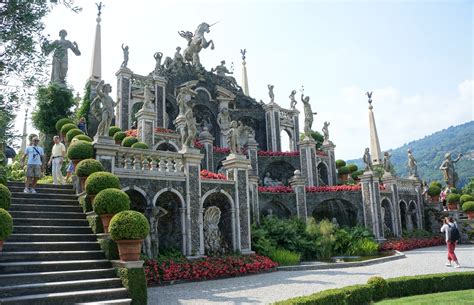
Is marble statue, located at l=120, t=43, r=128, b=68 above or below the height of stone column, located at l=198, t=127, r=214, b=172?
above

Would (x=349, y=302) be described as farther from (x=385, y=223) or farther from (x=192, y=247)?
(x=385, y=223)

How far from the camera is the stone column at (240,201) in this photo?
16.8 metres

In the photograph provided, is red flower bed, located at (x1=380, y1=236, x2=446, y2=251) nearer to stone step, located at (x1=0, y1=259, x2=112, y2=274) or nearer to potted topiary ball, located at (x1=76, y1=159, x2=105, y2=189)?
potted topiary ball, located at (x1=76, y1=159, x2=105, y2=189)

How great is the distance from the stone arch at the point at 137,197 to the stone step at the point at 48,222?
2571 millimetres

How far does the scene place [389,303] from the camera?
30.9 feet

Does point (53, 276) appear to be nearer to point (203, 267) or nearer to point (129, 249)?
point (129, 249)

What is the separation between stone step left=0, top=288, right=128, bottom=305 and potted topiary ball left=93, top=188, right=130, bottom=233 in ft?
6.09

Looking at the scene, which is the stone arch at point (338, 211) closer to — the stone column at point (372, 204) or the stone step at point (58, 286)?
the stone column at point (372, 204)

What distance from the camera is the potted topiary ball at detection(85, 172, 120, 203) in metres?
10.8

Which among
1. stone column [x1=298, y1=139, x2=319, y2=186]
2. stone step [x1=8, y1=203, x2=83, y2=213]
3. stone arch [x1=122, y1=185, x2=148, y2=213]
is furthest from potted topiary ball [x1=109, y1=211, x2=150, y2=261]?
stone column [x1=298, y1=139, x2=319, y2=186]

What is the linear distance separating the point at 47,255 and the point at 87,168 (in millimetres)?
2927

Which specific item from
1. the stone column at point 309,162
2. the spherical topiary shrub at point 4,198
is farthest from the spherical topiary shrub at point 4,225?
the stone column at point 309,162

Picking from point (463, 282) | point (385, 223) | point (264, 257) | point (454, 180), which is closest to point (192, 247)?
point (264, 257)

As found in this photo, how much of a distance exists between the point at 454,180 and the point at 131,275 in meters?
31.7
